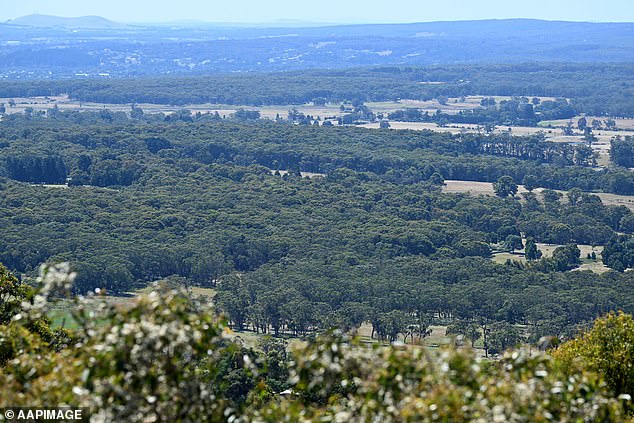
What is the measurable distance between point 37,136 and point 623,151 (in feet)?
259

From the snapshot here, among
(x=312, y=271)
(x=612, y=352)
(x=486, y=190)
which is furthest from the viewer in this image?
(x=486, y=190)

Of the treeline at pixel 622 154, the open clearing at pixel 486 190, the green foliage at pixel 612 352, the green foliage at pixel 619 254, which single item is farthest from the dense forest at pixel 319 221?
the green foliage at pixel 612 352

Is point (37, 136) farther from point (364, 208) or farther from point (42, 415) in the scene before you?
point (42, 415)

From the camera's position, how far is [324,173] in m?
128

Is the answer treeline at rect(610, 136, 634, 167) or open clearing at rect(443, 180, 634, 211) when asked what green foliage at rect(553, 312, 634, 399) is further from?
treeline at rect(610, 136, 634, 167)

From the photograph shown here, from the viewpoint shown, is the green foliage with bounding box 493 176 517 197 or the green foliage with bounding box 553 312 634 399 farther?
the green foliage with bounding box 493 176 517 197

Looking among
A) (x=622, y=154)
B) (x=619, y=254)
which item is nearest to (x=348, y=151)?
(x=622, y=154)

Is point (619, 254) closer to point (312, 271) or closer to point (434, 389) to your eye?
point (312, 271)

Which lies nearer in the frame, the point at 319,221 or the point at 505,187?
the point at 319,221

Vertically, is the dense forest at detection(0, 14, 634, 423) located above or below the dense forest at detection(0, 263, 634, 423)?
below

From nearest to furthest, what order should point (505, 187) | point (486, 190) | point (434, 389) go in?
point (434, 389) < point (505, 187) < point (486, 190)

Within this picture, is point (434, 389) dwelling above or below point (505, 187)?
above

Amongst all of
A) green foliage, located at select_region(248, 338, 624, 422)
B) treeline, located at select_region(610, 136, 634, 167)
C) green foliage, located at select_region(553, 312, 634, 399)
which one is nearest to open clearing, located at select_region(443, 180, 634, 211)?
treeline, located at select_region(610, 136, 634, 167)

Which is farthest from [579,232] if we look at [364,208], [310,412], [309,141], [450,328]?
[310,412]
